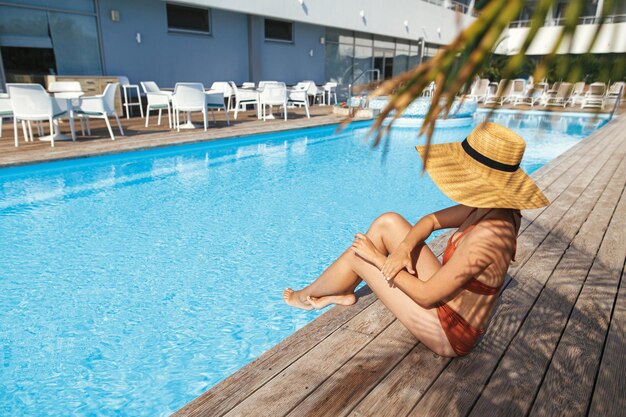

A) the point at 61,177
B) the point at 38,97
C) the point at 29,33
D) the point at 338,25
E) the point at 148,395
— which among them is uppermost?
the point at 338,25

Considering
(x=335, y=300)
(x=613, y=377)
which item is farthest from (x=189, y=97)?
(x=613, y=377)

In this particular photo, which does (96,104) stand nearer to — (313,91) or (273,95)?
(273,95)

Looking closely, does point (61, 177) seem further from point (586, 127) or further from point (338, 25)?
point (586, 127)

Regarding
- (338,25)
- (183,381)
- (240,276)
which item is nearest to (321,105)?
(338,25)

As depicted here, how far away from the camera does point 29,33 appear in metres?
9.59

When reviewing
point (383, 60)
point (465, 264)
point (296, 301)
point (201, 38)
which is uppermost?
point (201, 38)

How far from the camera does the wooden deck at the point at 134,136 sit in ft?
21.3

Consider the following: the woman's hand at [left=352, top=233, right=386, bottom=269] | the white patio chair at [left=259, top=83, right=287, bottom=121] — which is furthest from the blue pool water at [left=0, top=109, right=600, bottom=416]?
the white patio chair at [left=259, top=83, right=287, bottom=121]

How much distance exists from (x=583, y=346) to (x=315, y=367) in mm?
1224

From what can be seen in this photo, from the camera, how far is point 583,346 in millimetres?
1980

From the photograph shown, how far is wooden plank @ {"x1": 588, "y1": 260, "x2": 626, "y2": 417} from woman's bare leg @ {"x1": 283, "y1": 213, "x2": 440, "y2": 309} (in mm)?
770

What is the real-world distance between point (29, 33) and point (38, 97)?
14.2 ft

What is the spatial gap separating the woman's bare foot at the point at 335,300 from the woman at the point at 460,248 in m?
0.24

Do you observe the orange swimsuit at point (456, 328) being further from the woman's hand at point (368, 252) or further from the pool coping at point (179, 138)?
the pool coping at point (179, 138)
